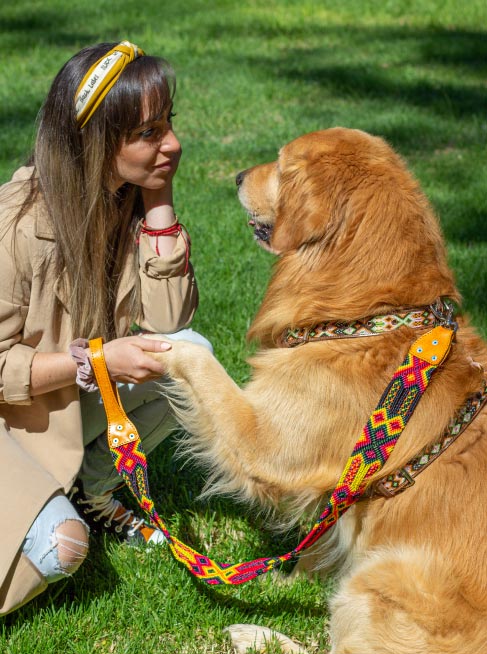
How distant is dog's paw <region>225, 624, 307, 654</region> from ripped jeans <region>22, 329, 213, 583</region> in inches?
24.2

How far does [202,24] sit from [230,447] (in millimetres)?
9544

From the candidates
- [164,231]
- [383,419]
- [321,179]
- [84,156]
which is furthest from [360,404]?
[84,156]

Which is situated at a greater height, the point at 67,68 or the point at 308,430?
the point at 67,68

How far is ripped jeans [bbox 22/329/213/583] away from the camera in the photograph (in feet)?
9.17

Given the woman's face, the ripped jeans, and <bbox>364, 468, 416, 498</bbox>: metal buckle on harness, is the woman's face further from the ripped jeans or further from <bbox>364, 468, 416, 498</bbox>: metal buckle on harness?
<bbox>364, 468, 416, 498</bbox>: metal buckle on harness

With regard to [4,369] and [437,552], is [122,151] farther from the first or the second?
[437,552]

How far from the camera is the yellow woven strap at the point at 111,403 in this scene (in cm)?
279

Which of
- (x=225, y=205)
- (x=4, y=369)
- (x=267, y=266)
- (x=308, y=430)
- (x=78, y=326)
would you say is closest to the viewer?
(x=308, y=430)

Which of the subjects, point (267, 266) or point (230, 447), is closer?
point (230, 447)

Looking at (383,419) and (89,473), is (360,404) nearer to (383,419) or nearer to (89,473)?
(383,419)

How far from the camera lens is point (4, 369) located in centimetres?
286

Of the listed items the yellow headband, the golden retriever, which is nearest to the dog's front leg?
the golden retriever

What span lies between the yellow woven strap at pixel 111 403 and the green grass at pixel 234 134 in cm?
69

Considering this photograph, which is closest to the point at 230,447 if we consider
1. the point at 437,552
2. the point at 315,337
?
the point at 315,337
